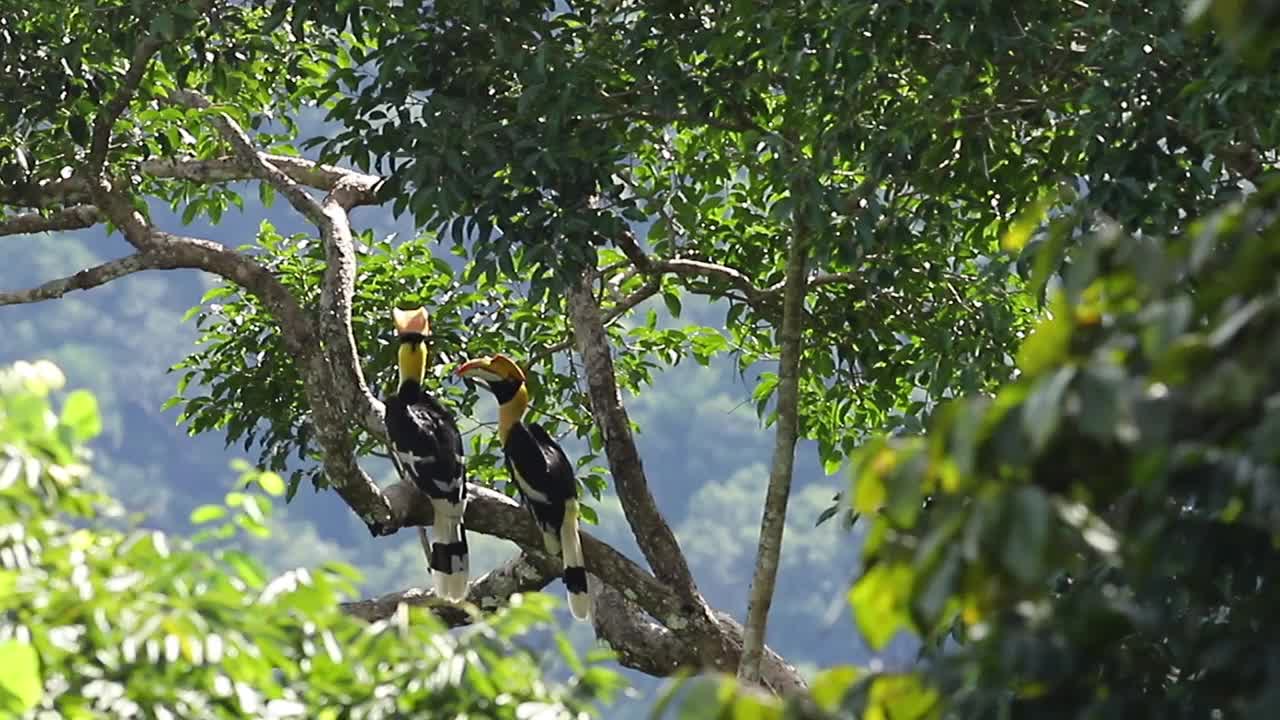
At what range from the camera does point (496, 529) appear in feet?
19.9

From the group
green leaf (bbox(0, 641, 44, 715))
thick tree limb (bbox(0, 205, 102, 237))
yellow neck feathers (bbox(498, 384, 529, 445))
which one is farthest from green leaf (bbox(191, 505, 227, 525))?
thick tree limb (bbox(0, 205, 102, 237))

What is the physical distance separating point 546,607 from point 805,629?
75782mm

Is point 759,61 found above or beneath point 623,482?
above

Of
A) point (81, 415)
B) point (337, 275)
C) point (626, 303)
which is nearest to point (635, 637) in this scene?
point (626, 303)

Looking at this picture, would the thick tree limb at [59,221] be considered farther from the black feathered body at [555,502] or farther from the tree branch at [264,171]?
the black feathered body at [555,502]

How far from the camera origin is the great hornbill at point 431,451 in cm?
575

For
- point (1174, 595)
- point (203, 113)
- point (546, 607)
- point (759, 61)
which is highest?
point (759, 61)

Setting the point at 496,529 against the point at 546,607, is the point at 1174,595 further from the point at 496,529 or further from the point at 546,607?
the point at 496,529

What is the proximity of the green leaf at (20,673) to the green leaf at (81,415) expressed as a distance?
1.04 feet

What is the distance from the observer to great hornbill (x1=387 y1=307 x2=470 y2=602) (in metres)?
5.75

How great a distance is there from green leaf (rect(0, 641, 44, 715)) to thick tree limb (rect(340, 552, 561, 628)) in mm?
4191

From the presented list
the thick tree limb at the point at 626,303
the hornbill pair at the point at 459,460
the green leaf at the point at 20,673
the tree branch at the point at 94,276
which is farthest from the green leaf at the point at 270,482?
the thick tree limb at the point at 626,303

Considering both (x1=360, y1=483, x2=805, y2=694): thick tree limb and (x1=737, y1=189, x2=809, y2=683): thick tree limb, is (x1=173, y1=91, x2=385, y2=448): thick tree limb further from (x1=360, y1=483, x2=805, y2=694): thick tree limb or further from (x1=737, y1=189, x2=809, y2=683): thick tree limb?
(x1=737, y1=189, x2=809, y2=683): thick tree limb

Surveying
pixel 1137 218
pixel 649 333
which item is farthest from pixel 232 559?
pixel 649 333
